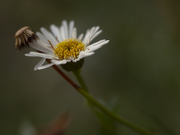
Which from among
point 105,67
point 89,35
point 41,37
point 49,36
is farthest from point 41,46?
point 105,67

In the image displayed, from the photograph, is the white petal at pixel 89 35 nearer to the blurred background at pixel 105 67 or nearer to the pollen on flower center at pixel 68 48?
the pollen on flower center at pixel 68 48

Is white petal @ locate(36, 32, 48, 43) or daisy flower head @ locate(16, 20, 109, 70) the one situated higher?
white petal @ locate(36, 32, 48, 43)

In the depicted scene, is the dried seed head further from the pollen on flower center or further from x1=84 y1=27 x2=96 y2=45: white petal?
x1=84 y1=27 x2=96 y2=45: white petal

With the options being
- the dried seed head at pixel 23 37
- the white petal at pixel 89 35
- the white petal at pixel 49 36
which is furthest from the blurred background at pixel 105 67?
the dried seed head at pixel 23 37

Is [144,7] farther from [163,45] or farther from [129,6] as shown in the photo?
[163,45]

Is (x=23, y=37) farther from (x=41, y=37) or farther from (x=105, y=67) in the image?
(x=105, y=67)

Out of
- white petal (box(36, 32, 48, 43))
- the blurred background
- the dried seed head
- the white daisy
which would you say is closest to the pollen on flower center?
the white daisy

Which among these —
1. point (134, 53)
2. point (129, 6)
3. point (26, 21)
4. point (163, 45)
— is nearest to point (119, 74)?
point (134, 53)
